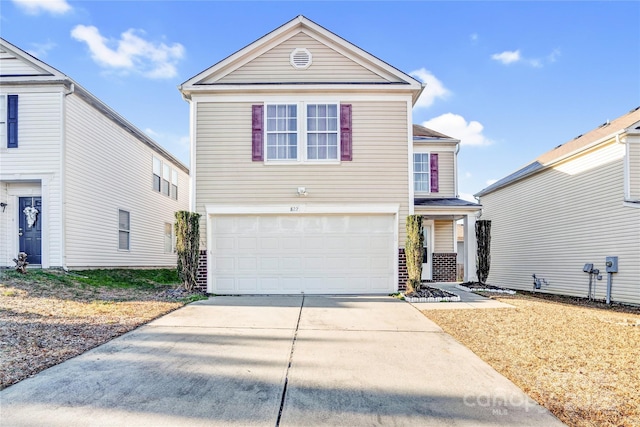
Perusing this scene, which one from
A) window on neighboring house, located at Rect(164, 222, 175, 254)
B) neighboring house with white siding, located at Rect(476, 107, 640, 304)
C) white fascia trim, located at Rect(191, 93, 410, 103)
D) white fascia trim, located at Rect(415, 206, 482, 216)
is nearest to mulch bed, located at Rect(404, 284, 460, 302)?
white fascia trim, located at Rect(415, 206, 482, 216)

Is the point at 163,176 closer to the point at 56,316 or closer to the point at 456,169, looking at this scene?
the point at 56,316

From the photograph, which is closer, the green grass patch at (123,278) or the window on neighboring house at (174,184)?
the green grass patch at (123,278)

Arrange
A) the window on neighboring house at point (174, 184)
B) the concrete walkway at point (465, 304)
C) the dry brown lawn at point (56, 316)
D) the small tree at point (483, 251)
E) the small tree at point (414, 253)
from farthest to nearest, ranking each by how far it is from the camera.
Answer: the window on neighboring house at point (174, 184)
the small tree at point (483, 251)
the small tree at point (414, 253)
the concrete walkway at point (465, 304)
the dry brown lawn at point (56, 316)

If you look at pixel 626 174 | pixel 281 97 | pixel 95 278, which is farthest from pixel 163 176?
pixel 626 174

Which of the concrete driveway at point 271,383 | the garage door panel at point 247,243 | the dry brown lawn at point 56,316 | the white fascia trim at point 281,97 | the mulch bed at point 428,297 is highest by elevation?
the white fascia trim at point 281,97

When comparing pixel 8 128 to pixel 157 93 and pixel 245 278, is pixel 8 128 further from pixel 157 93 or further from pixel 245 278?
pixel 245 278

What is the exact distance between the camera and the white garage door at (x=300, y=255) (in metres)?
10.3

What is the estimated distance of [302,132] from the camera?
10.5m

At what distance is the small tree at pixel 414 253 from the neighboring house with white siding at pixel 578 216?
560 centimetres

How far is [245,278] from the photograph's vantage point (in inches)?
407

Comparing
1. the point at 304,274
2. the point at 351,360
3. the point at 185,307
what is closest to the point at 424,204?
the point at 304,274

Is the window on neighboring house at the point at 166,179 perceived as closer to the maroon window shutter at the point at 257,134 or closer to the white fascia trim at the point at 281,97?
the white fascia trim at the point at 281,97

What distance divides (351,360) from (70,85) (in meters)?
11.0

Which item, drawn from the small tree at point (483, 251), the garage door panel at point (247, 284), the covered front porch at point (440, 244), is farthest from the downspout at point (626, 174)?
the garage door panel at point (247, 284)
